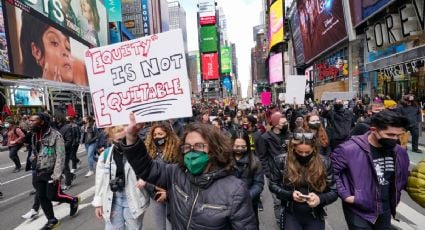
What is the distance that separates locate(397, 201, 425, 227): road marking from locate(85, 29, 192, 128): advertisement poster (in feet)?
13.1

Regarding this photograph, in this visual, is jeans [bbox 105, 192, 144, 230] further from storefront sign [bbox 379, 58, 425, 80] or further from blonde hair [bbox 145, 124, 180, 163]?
storefront sign [bbox 379, 58, 425, 80]

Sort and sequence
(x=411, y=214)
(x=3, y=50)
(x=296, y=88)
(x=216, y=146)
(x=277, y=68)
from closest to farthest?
(x=216, y=146) < (x=411, y=214) < (x=296, y=88) < (x=3, y=50) < (x=277, y=68)

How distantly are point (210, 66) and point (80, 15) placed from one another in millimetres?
79019

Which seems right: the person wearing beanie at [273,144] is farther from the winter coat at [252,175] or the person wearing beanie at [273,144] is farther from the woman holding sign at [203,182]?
the woman holding sign at [203,182]

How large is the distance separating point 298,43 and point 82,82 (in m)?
27.3

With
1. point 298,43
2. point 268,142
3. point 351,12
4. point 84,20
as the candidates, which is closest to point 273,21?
point 298,43

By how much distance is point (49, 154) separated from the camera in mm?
5062

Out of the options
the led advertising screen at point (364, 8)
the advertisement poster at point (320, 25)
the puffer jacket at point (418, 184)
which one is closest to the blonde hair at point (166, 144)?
the puffer jacket at point (418, 184)

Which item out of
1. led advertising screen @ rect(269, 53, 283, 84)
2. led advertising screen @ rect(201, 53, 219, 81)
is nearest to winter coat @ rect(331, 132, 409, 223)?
led advertising screen @ rect(269, 53, 283, 84)

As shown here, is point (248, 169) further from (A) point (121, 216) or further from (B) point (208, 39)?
(B) point (208, 39)

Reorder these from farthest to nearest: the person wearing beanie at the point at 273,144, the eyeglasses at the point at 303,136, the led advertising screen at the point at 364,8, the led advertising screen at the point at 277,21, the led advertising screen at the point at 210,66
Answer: the led advertising screen at the point at 210,66, the led advertising screen at the point at 277,21, the led advertising screen at the point at 364,8, the person wearing beanie at the point at 273,144, the eyeglasses at the point at 303,136

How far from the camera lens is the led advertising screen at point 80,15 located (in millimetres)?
32656

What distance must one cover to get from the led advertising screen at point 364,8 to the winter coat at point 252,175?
17224 millimetres

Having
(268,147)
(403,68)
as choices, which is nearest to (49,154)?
(268,147)
